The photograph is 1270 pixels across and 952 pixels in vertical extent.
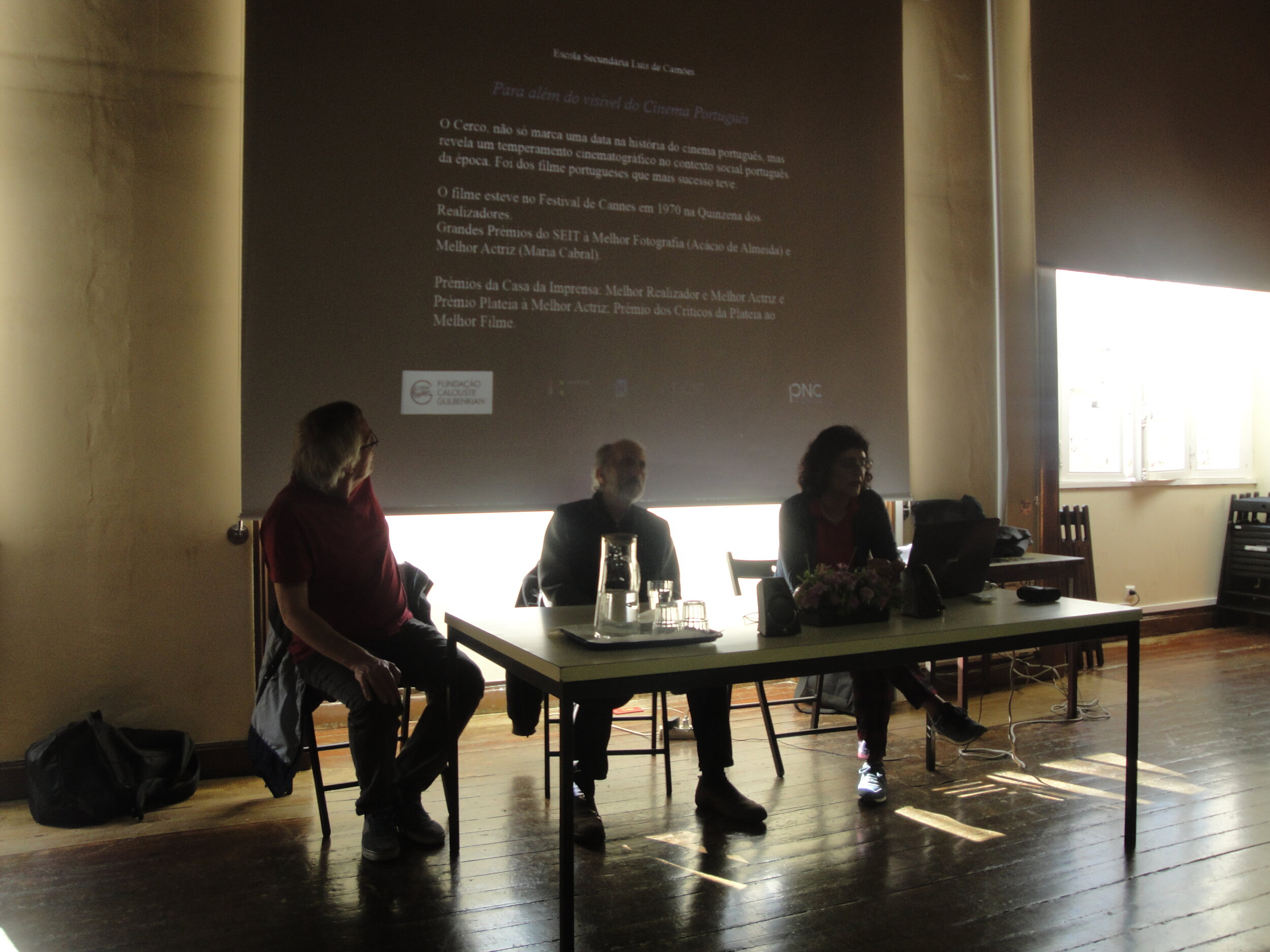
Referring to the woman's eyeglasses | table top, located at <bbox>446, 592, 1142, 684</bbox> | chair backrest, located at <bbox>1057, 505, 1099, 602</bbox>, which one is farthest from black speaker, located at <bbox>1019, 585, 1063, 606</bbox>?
chair backrest, located at <bbox>1057, 505, 1099, 602</bbox>

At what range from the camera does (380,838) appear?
7.98 ft

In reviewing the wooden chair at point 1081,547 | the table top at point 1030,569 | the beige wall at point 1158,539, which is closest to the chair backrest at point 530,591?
the table top at point 1030,569

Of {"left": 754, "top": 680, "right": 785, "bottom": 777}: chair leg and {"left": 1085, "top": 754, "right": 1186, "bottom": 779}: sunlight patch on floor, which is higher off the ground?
{"left": 754, "top": 680, "right": 785, "bottom": 777}: chair leg

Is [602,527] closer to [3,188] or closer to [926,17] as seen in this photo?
[3,188]

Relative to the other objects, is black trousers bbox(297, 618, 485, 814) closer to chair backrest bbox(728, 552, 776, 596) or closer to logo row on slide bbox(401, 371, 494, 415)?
logo row on slide bbox(401, 371, 494, 415)

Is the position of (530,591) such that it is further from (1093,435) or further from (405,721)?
(1093,435)

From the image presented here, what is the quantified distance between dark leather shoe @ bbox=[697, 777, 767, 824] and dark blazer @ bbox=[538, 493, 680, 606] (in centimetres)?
58

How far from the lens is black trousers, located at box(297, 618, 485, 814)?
95.3 inches

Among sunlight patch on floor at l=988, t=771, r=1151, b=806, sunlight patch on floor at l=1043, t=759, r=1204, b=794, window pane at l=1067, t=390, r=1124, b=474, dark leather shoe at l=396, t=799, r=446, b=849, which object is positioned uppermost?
window pane at l=1067, t=390, r=1124, b=474

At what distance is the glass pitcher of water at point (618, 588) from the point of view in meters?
2.09

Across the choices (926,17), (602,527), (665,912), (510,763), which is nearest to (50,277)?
(602,527)

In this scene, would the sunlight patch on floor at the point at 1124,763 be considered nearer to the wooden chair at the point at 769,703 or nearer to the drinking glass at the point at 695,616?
the wooden chair at the point at 769,703

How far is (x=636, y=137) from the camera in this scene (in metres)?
3.61

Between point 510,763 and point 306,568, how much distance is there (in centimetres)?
121
